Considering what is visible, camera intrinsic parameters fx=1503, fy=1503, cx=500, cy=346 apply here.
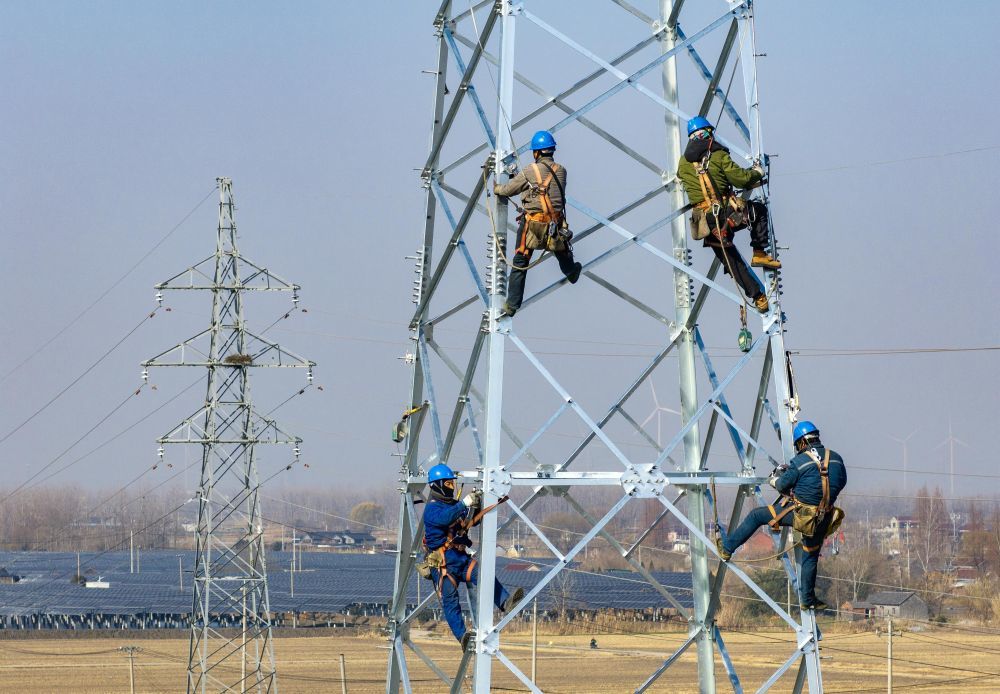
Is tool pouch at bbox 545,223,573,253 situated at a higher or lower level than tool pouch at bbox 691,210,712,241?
lower

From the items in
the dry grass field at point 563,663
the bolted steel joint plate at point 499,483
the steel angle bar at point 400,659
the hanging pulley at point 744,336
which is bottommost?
the dry grass field at point 563,663

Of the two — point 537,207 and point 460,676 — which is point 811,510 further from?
point 460,676

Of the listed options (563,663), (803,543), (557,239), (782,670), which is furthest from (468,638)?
(563,663)

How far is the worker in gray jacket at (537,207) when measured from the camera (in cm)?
1859

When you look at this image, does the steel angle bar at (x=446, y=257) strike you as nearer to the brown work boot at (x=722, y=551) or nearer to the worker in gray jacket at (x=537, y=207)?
the worker in gray jacket at (x=537, y=207)

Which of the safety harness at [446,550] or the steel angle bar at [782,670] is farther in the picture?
the safety harness at [446,550]

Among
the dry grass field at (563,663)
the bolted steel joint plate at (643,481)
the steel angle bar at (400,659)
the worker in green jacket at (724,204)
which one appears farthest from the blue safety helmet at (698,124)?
the dry grass field at (563,663)

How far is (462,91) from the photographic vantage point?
21219 millimetres

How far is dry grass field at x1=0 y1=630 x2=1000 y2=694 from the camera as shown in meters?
74.4

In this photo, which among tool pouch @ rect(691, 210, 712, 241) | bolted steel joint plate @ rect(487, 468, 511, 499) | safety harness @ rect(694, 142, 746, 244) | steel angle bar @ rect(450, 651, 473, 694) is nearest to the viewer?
bolted steel joint plate @ rect(487, 468, 511, 499)

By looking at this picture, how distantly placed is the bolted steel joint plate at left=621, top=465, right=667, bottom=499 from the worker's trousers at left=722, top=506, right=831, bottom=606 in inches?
43.3

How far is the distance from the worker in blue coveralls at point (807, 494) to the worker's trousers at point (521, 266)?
11.6 feet

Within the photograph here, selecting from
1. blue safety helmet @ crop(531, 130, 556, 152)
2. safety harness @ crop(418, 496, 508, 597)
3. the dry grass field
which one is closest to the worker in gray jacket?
blue safety helmet @ crop(531, 130, 556, 152)

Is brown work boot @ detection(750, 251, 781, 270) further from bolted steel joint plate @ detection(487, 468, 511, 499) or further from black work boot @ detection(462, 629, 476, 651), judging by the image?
black work boot @ detection(462, 629, 476, 651)
